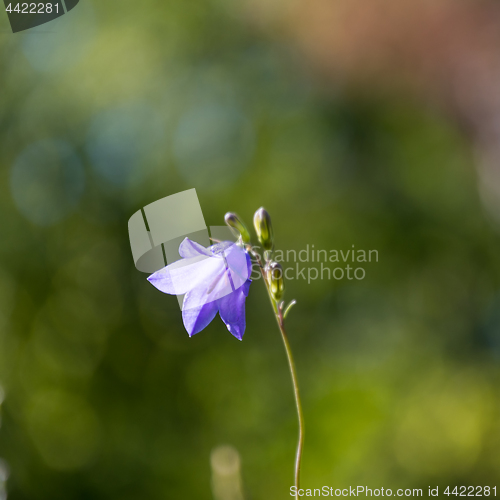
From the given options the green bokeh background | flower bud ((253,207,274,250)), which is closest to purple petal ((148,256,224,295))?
flower bud ((253,207,274,250))

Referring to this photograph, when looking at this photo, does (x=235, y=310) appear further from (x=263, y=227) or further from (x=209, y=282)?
(x=263, y=227)

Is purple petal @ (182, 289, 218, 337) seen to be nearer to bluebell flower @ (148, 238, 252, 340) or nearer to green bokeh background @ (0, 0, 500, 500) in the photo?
bluebell flower @ (148, 238, 252, 340)

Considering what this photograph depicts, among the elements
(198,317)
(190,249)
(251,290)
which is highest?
(190,249)

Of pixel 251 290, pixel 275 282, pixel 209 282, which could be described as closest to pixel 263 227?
pixel 275 282

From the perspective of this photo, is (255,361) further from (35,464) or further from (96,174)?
(96,174)

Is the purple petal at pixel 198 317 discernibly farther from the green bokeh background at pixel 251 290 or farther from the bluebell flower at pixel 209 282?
the green bokeh background at pixel 251 290

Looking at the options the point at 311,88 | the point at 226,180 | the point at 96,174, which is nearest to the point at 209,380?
the point at 226,180

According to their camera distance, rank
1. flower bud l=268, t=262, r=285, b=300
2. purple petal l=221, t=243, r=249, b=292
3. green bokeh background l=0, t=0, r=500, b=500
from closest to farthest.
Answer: flower bud l=268, t=262, r=285, b=300 → purple petal l=221, t=243, r=249, b=292 → green bokeh background l=0, t=0, r=500, b=500
